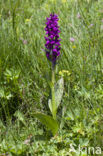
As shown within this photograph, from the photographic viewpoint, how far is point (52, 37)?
125cm

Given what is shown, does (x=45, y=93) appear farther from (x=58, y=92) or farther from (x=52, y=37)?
(x=52, y=37)

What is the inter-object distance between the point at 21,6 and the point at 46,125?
106 inches

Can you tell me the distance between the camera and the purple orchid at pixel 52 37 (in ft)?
4.07

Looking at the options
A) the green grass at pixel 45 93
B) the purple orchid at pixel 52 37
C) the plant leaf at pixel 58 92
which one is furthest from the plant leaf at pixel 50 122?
the purple orchid at pixel 52 37

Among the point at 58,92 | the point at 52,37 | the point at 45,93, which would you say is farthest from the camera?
the point at 45,93

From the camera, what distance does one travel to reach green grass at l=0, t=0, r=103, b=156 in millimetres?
1191

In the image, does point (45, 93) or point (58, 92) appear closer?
point (58, 92)

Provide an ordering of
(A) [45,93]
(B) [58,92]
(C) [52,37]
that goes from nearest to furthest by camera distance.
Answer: (C) [52,37]
(B) [58,92]
(A) [45,93]

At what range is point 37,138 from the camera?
4.08 feet

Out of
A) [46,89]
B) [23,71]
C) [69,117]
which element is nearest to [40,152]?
[69,117]

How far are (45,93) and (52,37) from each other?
454mm

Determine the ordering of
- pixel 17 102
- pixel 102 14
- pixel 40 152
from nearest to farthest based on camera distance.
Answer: pixel 40 152 → pixel 17 102 → pixel 102 14

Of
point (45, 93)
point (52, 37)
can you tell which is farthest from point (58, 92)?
point (52, 37)

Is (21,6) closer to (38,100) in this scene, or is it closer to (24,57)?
(24,57)
